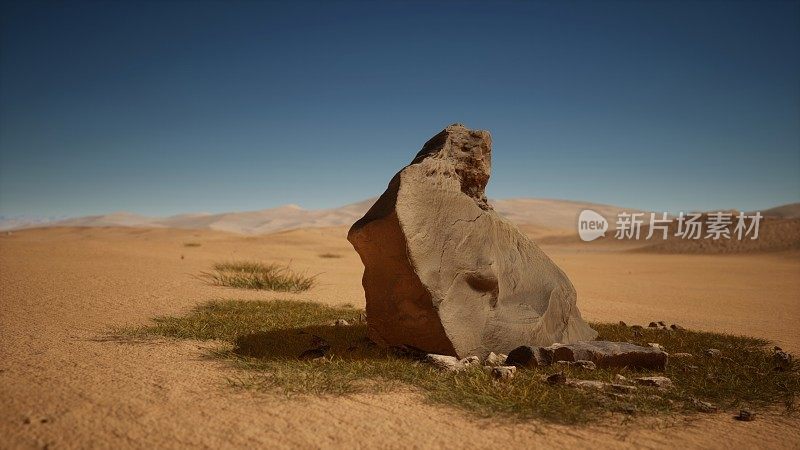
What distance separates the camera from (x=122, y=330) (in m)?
5.19

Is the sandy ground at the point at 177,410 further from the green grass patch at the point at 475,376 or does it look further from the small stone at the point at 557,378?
the small stone at the point at 557,378

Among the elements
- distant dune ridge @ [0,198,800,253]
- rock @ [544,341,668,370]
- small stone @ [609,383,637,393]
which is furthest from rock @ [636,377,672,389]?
distant dune ridge @ [0,198,800,253]

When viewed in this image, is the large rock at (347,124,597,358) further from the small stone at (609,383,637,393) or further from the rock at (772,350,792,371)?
the rock at (772,350,792,371)

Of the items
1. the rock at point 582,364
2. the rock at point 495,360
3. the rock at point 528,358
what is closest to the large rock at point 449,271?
the rock at point 495,360

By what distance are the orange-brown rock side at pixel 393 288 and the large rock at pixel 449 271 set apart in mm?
11

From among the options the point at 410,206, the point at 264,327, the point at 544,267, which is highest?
the point at 410,206

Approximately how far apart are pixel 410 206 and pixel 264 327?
2617 mm

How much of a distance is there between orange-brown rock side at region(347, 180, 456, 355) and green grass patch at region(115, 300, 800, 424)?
0.28 meters

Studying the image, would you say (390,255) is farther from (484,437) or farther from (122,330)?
(122,330)

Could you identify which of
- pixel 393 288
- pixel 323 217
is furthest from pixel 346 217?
pixel 393 288

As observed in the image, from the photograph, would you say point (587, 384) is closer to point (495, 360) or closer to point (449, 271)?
point (495, 360)

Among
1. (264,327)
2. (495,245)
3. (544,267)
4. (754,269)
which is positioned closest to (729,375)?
(544,267)

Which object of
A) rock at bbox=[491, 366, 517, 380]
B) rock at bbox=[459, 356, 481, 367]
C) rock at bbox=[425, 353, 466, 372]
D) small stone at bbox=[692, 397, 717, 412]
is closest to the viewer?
small stone at bbox=[692, 397, 717, 412]

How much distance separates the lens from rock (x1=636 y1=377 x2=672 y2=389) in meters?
3.95
